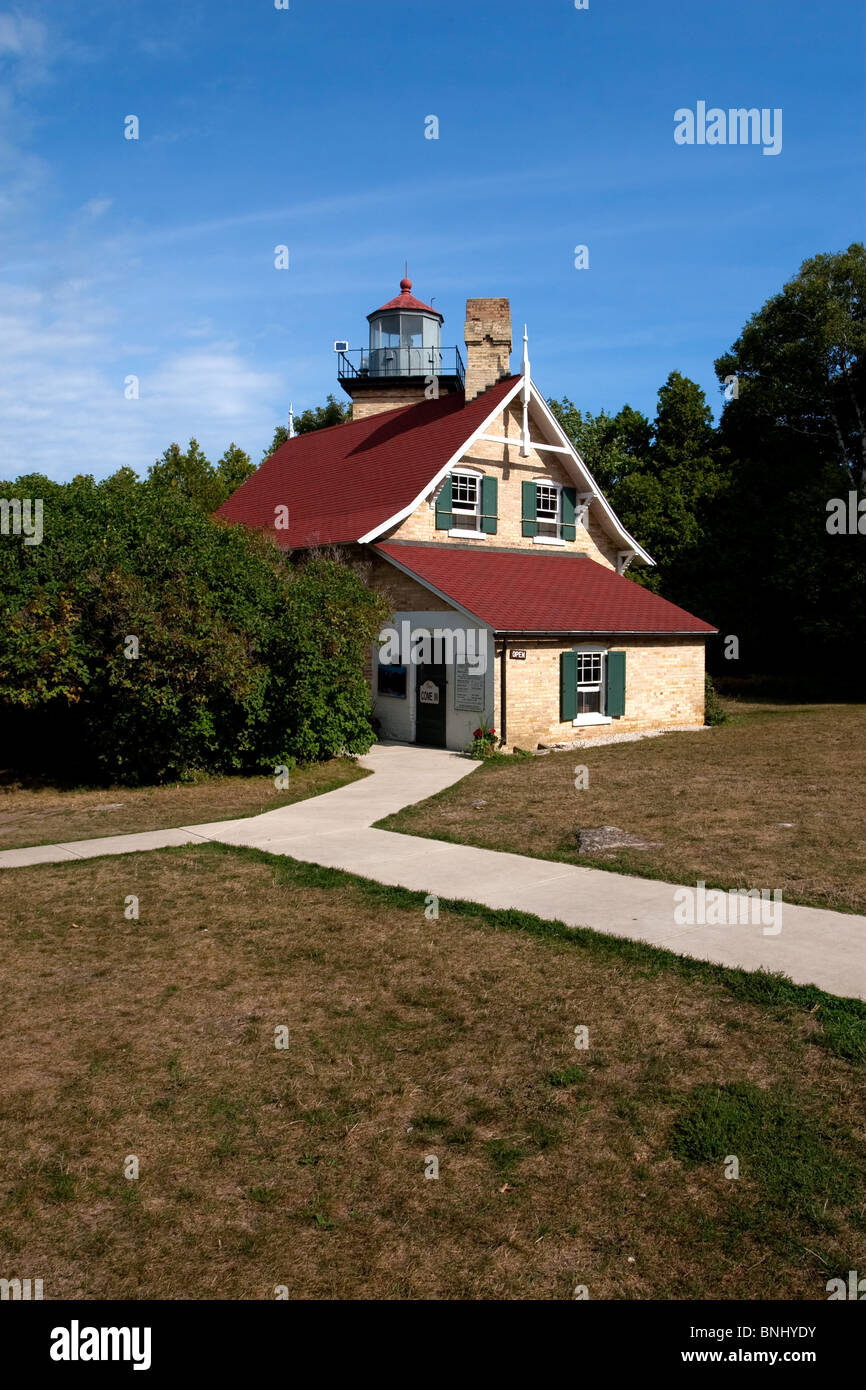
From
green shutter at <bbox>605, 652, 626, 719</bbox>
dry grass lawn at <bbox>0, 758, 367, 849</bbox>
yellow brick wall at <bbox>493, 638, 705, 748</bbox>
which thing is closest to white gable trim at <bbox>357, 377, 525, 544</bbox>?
yellow brick wall at <bbox>493, 638, 705, 748</bbox>

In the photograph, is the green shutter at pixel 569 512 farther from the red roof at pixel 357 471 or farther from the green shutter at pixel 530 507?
the red roof at pixel 357 471

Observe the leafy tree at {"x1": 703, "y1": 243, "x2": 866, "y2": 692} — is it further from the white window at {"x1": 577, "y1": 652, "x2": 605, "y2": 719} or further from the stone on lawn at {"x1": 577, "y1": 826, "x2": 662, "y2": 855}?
the stone on lawn at {"x1": 577, "y1": 826, "x2": 662, "y2": 855}

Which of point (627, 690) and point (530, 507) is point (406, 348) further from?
point (627, 690)

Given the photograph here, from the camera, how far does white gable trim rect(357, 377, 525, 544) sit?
2206 centimetres

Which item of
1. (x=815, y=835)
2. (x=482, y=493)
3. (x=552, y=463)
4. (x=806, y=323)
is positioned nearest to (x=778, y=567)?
(x=806, y=323)

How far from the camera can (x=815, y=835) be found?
11398 millimetres

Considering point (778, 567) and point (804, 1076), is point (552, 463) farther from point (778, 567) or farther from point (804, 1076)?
point (804, 1076)

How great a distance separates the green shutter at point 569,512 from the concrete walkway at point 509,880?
13727 millimetres

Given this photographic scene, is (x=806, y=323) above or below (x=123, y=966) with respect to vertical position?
above

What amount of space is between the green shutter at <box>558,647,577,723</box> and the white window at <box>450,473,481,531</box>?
5.28 meters

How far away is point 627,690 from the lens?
911 inches

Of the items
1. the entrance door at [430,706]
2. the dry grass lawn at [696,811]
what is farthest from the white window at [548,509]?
the dry grass lawn at [696,811]
